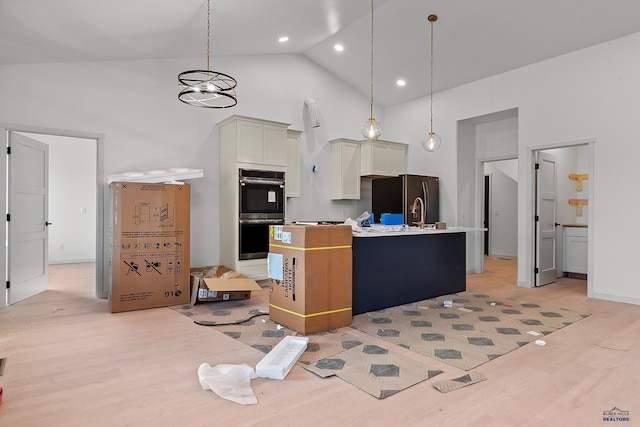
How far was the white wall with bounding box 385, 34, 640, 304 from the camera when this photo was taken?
483cm

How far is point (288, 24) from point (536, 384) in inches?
197

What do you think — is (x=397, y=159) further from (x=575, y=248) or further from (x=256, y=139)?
(x=575, y=248)

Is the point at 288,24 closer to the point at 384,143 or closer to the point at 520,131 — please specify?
the point at 384,143

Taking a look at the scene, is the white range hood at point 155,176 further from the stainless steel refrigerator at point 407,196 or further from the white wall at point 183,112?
the stainless steel refrigerator at point 407,196

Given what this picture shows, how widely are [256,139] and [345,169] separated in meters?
1.94

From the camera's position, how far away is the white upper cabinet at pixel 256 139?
5.59m

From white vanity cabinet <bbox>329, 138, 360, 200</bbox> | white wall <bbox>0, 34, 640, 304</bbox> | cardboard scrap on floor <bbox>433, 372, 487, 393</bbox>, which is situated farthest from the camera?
white vanity cabinet <bbox>329, 138, 360, 200</bbox>

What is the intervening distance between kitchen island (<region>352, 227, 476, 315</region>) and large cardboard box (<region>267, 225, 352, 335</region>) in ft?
1.09

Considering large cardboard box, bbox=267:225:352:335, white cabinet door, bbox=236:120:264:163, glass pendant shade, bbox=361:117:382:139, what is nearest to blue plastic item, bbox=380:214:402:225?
glass pendant shade, bbox=361:117:382:139

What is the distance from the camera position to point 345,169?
7.05 m

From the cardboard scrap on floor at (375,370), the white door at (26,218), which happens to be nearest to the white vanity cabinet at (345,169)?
the cardboard scrap on floor at (375,370)

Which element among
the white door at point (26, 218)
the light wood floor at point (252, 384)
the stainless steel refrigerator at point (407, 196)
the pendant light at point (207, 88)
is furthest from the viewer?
the stainless steel refrigerator at point (407, 196)

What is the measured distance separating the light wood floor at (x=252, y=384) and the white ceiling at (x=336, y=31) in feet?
9.39

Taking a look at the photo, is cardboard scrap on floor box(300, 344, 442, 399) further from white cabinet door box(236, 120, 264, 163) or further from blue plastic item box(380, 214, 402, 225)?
white cabinet door box(236, 120, 264, 163)
